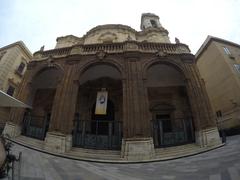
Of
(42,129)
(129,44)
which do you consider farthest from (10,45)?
(129,44)

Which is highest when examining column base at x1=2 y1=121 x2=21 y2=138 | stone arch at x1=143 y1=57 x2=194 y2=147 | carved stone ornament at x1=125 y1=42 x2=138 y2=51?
carved stone ornament at x1=125 y1=42 x2=138 y2=51

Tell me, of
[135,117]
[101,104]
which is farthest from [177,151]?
[101,104]

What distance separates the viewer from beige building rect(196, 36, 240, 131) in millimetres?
13711

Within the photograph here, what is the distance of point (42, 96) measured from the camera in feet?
45.7

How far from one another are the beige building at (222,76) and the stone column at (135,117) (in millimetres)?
9550

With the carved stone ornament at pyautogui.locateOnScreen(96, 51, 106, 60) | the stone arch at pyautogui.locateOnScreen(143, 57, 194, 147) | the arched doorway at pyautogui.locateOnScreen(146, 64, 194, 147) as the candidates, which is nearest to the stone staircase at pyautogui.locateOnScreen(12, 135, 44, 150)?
the carved stone ornament at pyautogui.locateOnScreen(96, 51, 106, 60)

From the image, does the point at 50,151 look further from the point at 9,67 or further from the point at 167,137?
the point at 9,67

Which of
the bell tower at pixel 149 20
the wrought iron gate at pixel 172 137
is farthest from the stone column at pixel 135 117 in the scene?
the bell tower at pixel 149 20

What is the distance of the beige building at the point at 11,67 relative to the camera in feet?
48.2

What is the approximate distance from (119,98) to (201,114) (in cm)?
666

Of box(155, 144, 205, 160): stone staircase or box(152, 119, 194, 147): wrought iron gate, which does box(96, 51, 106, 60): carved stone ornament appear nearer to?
box(152, 119, 194, 147): wrought iron gate

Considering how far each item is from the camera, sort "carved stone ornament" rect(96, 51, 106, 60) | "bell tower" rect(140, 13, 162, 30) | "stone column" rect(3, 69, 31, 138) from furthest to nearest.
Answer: "bell tower" rect(140, 13, 162, 30) → "carved stone ornament" rect(96, 51, 106, 60) → "stone column" rect(3, 69, 31, 138)

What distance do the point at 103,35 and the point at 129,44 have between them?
331 inches

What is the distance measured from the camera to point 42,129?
33.8 ft
